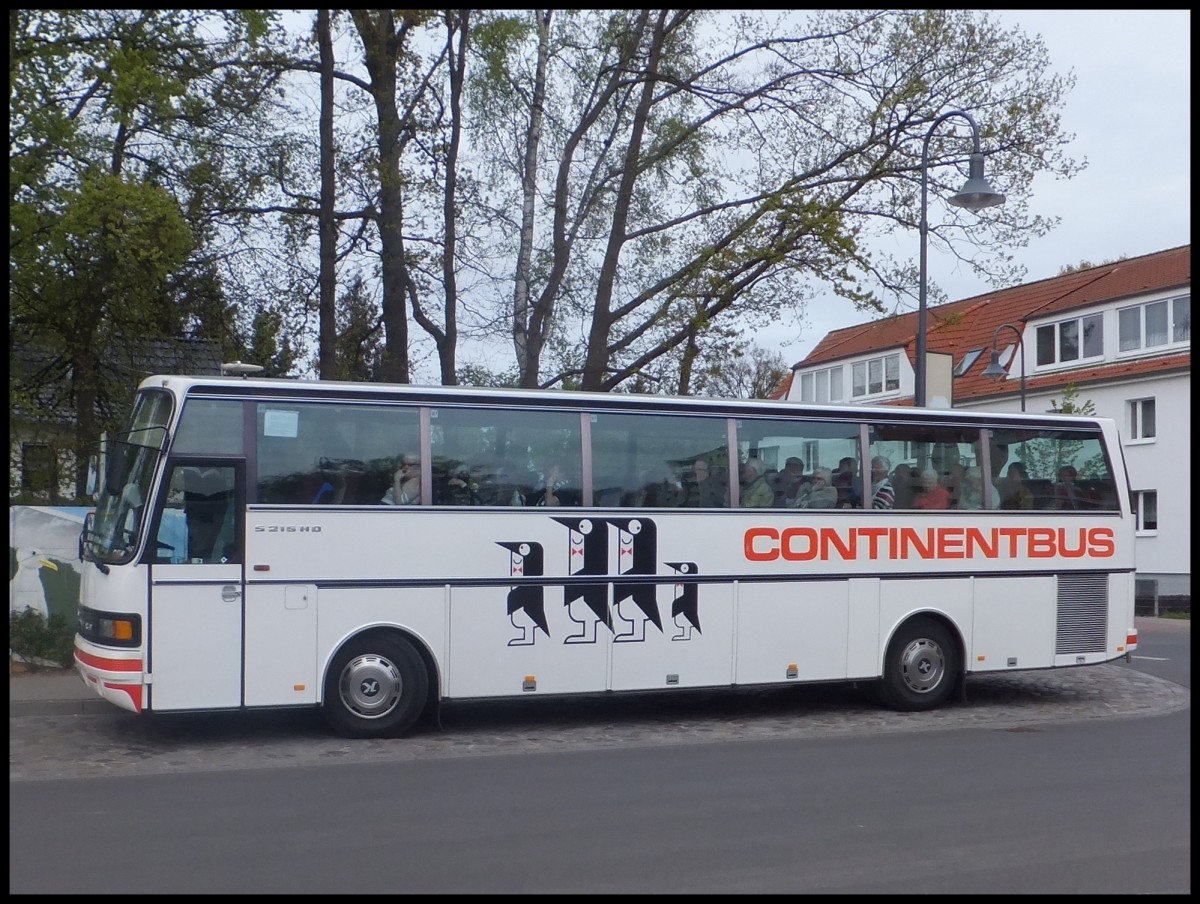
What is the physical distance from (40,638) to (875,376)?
132 feet

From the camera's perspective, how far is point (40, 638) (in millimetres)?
15125

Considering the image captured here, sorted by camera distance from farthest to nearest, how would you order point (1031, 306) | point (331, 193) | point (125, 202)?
point (1031, 306) < point (331, 193) < point (125, 202)

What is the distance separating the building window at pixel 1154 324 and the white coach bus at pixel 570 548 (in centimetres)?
2684

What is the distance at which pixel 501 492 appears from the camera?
471 inches

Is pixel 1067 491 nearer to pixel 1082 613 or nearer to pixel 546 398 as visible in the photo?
pixel 1082 613

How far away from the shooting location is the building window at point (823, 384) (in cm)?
5328

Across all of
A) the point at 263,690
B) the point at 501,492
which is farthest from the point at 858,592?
the point at 263,690

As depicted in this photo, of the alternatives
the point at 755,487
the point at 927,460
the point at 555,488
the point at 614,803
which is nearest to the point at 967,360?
the point at 927,460

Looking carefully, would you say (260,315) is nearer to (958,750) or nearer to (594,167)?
(594,167)

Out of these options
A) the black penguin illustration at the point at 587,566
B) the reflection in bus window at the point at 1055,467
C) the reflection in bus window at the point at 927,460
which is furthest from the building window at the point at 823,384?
the black penguin illustration at the point at 587,566

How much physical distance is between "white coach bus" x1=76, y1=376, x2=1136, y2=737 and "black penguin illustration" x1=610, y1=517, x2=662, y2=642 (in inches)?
0.9

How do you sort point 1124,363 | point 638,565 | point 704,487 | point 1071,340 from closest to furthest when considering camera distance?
point 638,565 → point 704,487 → point 1124,363 → point 1071,340

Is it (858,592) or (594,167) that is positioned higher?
(594,167)

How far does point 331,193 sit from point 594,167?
5.42 m
